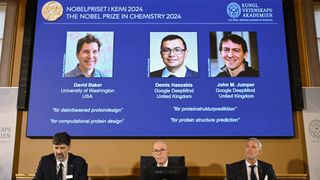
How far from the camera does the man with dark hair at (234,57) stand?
15.8 feet

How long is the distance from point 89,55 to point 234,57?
1744 millimetres

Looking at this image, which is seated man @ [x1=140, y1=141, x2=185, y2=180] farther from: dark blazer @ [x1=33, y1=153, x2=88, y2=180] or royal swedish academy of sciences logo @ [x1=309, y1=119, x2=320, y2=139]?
royal swedish academy of sciences logo @ [x1=309, y1=119, x2=320, y2=139]

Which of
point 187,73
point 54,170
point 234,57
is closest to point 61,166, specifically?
point 54,170

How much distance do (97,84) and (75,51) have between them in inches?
19.8

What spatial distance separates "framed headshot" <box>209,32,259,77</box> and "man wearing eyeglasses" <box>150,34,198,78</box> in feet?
1.00

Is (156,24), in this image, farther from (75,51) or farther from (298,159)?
(298,159)

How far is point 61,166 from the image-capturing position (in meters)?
3.64

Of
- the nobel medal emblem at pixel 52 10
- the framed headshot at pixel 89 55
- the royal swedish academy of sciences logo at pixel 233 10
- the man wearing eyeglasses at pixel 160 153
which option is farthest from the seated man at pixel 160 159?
the nobel medal emblem at pixel 52 10

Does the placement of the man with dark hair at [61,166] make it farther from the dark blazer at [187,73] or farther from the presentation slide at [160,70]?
the dark blazer at [187,73]

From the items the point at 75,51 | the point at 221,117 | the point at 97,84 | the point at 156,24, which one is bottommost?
the point at 221,117

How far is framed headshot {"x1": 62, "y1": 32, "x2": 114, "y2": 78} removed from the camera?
4.84 meters

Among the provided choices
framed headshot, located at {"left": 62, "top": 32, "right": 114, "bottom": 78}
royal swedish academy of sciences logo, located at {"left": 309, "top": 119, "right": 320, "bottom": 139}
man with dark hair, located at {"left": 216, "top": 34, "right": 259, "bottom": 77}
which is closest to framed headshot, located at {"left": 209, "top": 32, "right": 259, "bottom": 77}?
man with dark hair, located at {"left": 216, "top": 34, "right": 259, "bottom": 77}

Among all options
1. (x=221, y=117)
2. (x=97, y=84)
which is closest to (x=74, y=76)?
(x=97, y=84)

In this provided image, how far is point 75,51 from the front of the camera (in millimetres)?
4910
